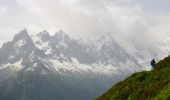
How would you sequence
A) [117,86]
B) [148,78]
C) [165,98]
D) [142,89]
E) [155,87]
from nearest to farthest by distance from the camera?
[165,98] < [155,87] < [142,89] < [148,78] < [117,86]

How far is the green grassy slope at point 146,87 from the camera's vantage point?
47.4 meters

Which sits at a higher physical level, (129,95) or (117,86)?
(117,86)

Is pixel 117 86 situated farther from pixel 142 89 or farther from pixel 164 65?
pixel 142 89

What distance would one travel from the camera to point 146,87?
178 ft

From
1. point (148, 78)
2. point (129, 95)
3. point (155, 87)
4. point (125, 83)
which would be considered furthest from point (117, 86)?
point (155, 87)

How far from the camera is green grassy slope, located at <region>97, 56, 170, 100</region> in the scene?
4740 centimetres

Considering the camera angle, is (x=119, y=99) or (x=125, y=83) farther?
(x=125, y=83)

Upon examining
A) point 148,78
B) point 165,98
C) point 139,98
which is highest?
point 148,78

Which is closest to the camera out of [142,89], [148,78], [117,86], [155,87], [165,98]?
[165,98]

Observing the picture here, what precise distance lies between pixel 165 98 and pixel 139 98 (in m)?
7.88

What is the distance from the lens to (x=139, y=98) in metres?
51.2

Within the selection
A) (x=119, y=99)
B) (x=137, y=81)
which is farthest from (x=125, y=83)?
(x=119, y=99)

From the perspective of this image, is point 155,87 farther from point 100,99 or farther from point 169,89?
point 100,99

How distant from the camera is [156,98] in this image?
149 feet
